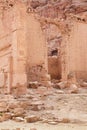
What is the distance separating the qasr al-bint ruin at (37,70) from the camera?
10310mm

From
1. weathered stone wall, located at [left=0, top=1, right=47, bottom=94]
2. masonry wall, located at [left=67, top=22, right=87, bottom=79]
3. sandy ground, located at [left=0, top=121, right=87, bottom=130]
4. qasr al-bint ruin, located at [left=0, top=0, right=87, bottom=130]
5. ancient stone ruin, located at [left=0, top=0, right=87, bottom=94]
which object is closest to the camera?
sandy ground, located at [left=0, top=121, right=87, bottom=130]

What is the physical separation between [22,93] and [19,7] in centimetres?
420

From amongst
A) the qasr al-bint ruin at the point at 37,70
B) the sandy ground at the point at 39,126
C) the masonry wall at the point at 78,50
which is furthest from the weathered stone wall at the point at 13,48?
the masonry wall at the point at 78,50

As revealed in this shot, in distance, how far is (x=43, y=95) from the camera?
13336 millimetres

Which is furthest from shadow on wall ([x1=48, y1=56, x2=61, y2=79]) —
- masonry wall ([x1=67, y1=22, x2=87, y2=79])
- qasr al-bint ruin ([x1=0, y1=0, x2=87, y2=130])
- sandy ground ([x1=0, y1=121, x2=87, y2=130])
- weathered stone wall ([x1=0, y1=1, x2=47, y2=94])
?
sandy ground ([x1=0, y1=121, x2=87, y2=130])

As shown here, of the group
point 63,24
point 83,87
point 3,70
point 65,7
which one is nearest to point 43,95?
point 3,70

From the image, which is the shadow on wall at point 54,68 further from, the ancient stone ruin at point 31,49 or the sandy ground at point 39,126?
the sandy ground at point 39,126

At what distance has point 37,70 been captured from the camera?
18.7m

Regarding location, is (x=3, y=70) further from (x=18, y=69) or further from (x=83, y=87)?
(x=83, y=87)

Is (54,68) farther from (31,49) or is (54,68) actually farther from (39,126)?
(39,126)

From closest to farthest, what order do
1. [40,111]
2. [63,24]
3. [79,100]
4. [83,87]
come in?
[40,111]
[79,100]
[83,87]
[63,24]

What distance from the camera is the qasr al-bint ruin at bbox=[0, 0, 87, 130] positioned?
1031 centimetres

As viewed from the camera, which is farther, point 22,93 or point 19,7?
point 19,7

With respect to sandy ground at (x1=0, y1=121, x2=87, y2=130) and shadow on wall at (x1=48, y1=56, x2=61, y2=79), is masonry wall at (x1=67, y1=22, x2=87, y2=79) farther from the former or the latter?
sandy ground at (x1=0, y1=121, x2=87, y2=130)
